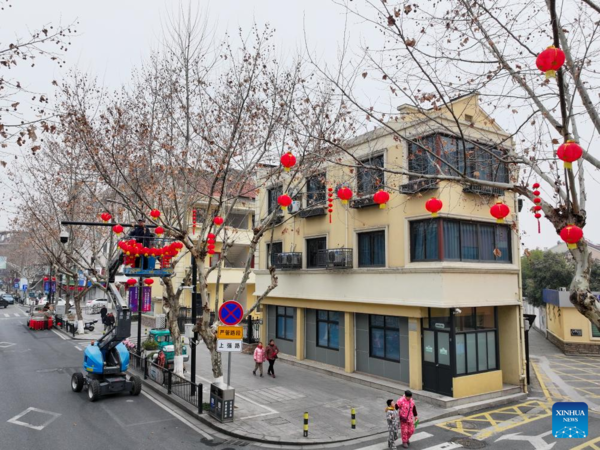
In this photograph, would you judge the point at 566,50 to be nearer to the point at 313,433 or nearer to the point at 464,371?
the point at 313,433

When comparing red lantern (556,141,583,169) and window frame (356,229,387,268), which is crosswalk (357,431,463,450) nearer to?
window frame (356,229,387,268)

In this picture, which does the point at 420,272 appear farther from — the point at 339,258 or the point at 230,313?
the point at 230,313

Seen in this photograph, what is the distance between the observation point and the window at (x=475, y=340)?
1682 cm

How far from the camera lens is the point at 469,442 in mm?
12242

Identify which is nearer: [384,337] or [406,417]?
[406,417]

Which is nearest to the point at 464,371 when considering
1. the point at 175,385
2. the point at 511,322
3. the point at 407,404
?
the point at 511,322

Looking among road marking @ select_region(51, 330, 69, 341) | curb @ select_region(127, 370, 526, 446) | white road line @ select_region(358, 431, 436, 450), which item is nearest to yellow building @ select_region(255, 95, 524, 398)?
curb @ select_region(127, 370, 526, 446)

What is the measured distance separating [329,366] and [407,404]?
9724mm

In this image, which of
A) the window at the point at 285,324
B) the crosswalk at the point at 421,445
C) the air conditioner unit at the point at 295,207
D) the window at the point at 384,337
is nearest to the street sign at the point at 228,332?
the crosswalk at the point at 421,445

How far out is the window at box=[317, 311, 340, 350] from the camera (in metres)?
21.2

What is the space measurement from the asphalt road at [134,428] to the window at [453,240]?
5.61 metres

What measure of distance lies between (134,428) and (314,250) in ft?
40.5

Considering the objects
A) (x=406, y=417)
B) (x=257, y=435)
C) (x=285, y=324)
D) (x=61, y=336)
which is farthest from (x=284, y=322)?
(x=61, y=336)

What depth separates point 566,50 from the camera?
7.66 meters
